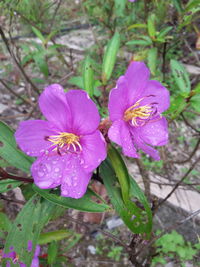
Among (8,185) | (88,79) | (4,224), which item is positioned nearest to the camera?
(8,185)

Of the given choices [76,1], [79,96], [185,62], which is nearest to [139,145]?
[79,96]

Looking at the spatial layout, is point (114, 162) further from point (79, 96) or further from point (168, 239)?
point (168, 239)

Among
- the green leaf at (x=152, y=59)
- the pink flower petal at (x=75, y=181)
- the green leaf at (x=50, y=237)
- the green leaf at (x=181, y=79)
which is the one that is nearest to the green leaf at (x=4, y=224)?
the green leaf at (x=50, y=237)

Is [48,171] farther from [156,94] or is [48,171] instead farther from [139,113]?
[156,94]

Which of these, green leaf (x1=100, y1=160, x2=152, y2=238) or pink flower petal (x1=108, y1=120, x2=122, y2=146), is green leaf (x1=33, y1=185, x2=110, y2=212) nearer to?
green leaf (x1=100, y1=160, x2=152, y2=238)

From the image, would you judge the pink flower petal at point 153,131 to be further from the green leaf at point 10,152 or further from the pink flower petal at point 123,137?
the green leaf at point 10,152

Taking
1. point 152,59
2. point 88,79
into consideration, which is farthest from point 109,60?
point 152,59
